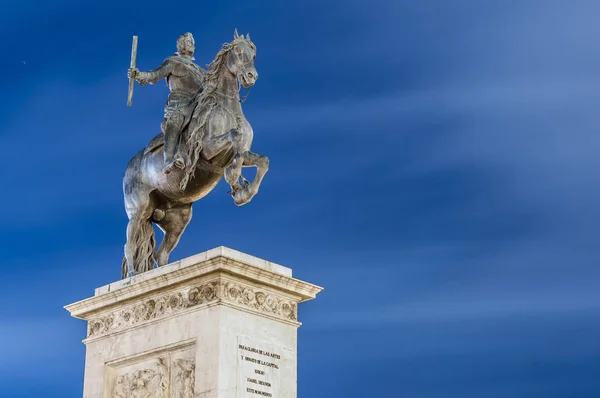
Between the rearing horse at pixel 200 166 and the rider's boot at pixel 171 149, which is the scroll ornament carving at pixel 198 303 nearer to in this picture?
the rearing horse at pixel 200 166

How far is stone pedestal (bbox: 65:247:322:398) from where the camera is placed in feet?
47.6

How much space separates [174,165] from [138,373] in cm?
346

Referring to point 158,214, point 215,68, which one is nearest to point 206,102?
point 215,68

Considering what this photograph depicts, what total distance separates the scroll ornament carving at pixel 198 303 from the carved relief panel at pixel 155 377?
25.2 inches

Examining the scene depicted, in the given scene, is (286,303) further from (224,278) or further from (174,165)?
(174,165)

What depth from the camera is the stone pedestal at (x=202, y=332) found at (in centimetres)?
1450

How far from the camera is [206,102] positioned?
1695 centimetres

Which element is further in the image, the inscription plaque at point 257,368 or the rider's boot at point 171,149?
the rider's boot at point 171,149

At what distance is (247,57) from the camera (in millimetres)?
16875

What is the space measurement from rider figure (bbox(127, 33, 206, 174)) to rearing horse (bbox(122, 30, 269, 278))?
0.53 ft

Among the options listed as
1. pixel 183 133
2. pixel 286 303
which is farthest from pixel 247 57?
pixel 286 303

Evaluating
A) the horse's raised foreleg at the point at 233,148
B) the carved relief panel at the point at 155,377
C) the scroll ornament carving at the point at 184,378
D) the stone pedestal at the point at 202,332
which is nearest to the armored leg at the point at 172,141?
the horse's raised foreleg at the point at 233,148

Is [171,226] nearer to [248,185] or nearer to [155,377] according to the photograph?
[248,185]

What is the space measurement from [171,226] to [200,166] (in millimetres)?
1686
